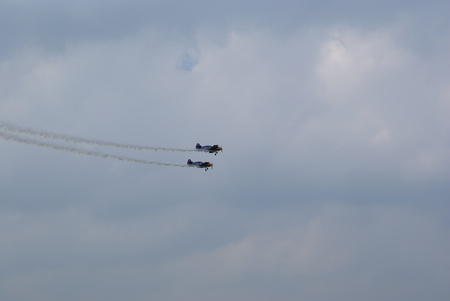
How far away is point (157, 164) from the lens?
3942 inches

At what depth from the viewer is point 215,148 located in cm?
12762

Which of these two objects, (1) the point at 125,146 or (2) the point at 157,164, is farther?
(2) the point at 157,164

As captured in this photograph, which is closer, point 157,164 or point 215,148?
point 157,164

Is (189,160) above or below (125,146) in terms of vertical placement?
above

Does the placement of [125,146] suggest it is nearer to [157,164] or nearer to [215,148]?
[157,164]

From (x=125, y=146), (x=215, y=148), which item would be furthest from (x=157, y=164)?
(x=215, y=148)

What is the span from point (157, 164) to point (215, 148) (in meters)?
29.2

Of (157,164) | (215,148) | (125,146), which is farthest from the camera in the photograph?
(215,148)

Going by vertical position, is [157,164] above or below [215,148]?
below

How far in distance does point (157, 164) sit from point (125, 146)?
15.8 metres

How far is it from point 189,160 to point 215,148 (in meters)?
8.44

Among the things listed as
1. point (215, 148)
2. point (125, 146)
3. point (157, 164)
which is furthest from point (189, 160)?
point (125, 146)

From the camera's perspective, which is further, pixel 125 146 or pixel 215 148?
pixel 215 148

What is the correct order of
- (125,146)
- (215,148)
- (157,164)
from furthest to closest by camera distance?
(215,148) → (157,164) → (125,146)
